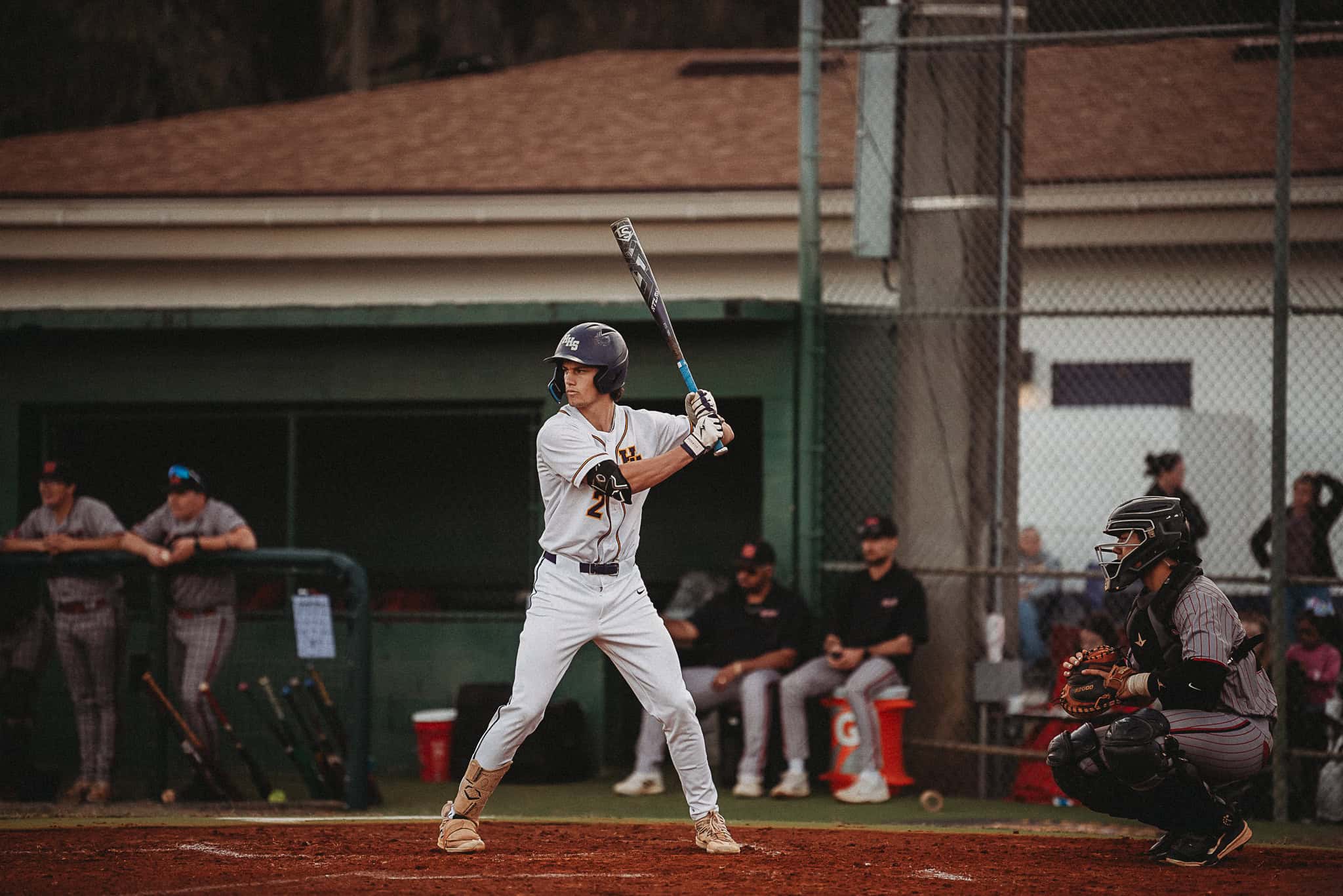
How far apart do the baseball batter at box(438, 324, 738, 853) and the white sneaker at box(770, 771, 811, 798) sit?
2.70 m

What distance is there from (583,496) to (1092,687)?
6.80 feet

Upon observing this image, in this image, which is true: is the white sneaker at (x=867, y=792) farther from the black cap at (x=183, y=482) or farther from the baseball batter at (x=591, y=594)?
the black cap at (x=183, y=482)

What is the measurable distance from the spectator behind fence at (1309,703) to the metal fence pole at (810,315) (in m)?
2.67

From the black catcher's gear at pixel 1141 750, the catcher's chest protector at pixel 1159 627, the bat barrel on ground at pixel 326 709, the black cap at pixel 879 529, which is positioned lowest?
the bat barrel on ground at pixel 326 709

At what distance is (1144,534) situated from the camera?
21.8 feet

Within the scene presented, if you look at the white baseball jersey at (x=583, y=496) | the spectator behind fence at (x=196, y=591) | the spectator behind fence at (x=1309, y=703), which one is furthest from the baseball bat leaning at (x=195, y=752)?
the spectator behind fence at (x=1309, y=703)

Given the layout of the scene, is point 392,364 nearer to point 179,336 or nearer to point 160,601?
point 179,336

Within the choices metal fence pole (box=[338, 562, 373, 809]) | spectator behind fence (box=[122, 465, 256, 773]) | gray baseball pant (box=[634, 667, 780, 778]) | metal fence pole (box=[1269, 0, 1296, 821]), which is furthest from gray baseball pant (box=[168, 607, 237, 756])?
metal fence pole (box=[1269, 0, 1296, 821])

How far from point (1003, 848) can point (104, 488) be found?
8.29 meters

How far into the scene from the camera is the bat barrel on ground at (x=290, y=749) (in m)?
9.12

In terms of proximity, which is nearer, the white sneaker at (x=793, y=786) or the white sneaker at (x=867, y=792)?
the white sneaker at (x=867, y=792)

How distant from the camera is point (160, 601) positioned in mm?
9172

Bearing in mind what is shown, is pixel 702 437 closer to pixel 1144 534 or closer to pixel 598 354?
pixel 598 354

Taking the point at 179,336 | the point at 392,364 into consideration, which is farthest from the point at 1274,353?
the point at 179,336
